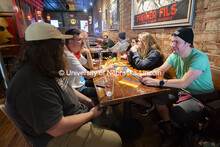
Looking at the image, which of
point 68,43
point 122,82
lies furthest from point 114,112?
point 68,43

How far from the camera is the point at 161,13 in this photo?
6.84 feet

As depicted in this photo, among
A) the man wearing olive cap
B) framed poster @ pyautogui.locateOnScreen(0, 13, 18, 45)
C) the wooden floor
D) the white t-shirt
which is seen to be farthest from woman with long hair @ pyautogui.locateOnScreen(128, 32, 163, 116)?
framed poster @ pyautogui.locateOnScreen(0, 13, 18, 45)

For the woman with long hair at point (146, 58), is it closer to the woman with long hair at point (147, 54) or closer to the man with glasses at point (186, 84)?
the woman with long hair at point (147, 54)

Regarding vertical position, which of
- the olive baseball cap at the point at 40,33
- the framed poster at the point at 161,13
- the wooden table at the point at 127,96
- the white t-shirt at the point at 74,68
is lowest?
the wooden table at the point at 127,96

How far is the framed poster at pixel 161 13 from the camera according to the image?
1607 mm

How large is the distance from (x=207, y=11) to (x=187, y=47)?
50 cm

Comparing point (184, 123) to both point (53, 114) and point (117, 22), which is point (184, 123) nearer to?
point (53, 114)

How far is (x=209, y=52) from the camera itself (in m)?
1.42

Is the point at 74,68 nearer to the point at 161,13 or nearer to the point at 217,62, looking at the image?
the point at 217,62

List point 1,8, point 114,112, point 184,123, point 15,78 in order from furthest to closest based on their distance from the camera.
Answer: point 1,8 < point 114,112 < point 184,123 < point 15,78

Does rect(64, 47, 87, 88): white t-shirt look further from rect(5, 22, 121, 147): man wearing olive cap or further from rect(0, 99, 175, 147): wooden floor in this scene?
rect(0, 99, 175, 147): wooden floor

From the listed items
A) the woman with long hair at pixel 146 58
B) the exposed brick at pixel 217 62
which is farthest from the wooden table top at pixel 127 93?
the exposed brick at pixel 217 62

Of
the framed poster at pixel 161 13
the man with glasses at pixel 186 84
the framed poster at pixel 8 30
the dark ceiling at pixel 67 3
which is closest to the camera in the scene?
the man with glasses at pixel 186 84

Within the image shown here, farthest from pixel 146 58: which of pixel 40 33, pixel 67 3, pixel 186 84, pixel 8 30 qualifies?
pixel 67 3
